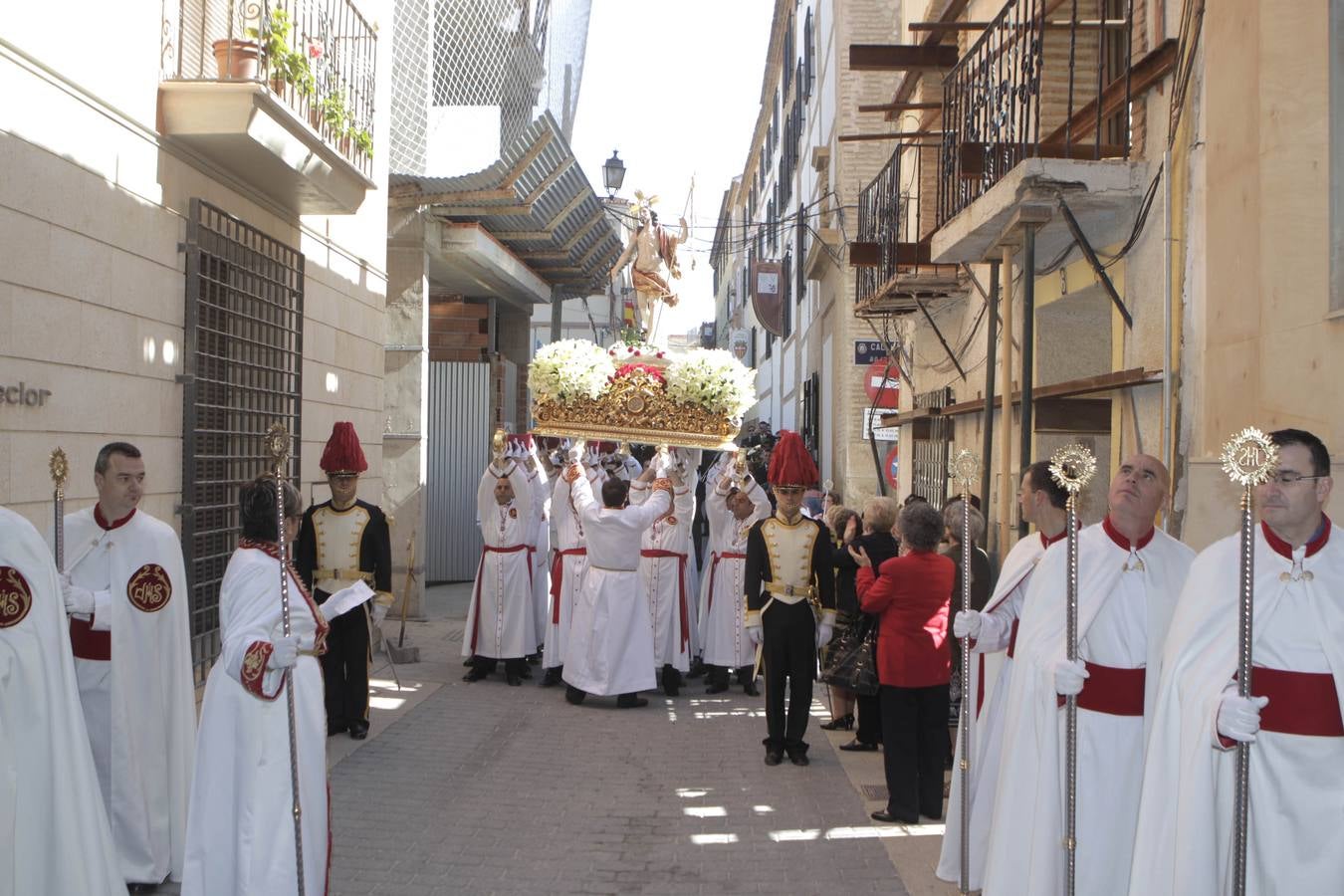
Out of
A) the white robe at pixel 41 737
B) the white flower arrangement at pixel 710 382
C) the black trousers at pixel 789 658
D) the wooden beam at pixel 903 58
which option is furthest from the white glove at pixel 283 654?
the wooden beam at pixel 903 58

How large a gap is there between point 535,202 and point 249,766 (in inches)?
464

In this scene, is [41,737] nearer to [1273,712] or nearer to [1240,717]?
[1240,717]

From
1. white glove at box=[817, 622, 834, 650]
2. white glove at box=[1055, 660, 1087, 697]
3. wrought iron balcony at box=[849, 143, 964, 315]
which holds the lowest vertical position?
white glove at box=[817, 622, 834, 650]

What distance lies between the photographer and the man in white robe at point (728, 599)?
11.3m

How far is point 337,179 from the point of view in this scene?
9.84 meters

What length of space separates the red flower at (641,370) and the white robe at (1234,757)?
20.6ft

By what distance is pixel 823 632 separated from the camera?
823 cm

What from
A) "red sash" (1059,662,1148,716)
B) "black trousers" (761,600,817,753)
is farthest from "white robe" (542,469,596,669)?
"red sash" (1059,662,1148,716)

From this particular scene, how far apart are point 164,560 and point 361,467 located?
330 centimetres

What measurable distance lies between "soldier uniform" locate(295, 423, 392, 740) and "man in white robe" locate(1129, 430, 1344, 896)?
19.7ft

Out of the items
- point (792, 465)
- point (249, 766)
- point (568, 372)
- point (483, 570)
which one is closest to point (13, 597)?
point (249, 766)

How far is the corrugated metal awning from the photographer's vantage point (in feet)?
47.2

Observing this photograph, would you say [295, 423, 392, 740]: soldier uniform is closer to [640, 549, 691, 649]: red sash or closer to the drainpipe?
[640, 549, 691, 649]: red sash

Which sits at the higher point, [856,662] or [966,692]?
[966,692]
